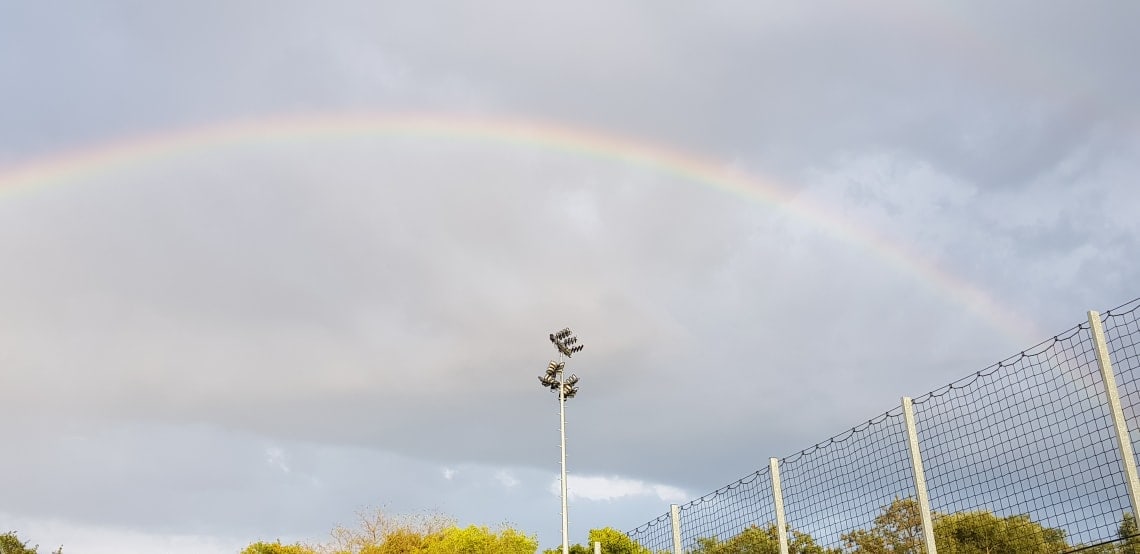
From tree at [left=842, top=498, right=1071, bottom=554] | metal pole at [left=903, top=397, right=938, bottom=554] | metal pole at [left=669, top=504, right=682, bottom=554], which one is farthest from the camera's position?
metal pole at [left=669, top=504, right=682, bottom=554]

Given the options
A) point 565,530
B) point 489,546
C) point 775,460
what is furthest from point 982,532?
point 489,546

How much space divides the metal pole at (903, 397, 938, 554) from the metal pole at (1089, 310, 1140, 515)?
9.37 feet

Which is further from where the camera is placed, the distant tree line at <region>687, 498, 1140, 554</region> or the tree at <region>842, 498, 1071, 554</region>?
the tree at <region>842, 498, 1071, 554</region>

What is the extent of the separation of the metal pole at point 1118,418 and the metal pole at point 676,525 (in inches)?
403

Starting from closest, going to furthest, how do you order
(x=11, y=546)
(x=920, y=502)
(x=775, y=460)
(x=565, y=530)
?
1. (x=920, y=502)
2. (x=775, y=460)
3. (x=565, y=530)
4. (x=11, y=546)

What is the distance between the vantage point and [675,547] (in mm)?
18984

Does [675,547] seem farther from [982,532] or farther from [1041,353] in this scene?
→ [1041,353]

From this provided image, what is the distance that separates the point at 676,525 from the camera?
19172 mm

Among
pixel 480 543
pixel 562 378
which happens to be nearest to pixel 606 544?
pixel 480 543

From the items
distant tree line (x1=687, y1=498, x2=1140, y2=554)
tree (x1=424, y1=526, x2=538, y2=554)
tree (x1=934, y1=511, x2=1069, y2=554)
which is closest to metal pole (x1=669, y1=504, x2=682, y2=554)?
distant tree line (x1=687, y1=498, x2=1140, y2=554)

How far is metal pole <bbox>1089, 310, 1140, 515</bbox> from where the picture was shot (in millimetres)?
9961

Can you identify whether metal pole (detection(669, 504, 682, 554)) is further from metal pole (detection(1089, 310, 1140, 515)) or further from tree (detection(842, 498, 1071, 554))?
metal pole (detection(1089, 310, 1140, 515))

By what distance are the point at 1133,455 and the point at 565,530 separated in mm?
17720

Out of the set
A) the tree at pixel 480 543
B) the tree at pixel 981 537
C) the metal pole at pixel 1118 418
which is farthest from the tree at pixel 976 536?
the tree at pixel 480 543
